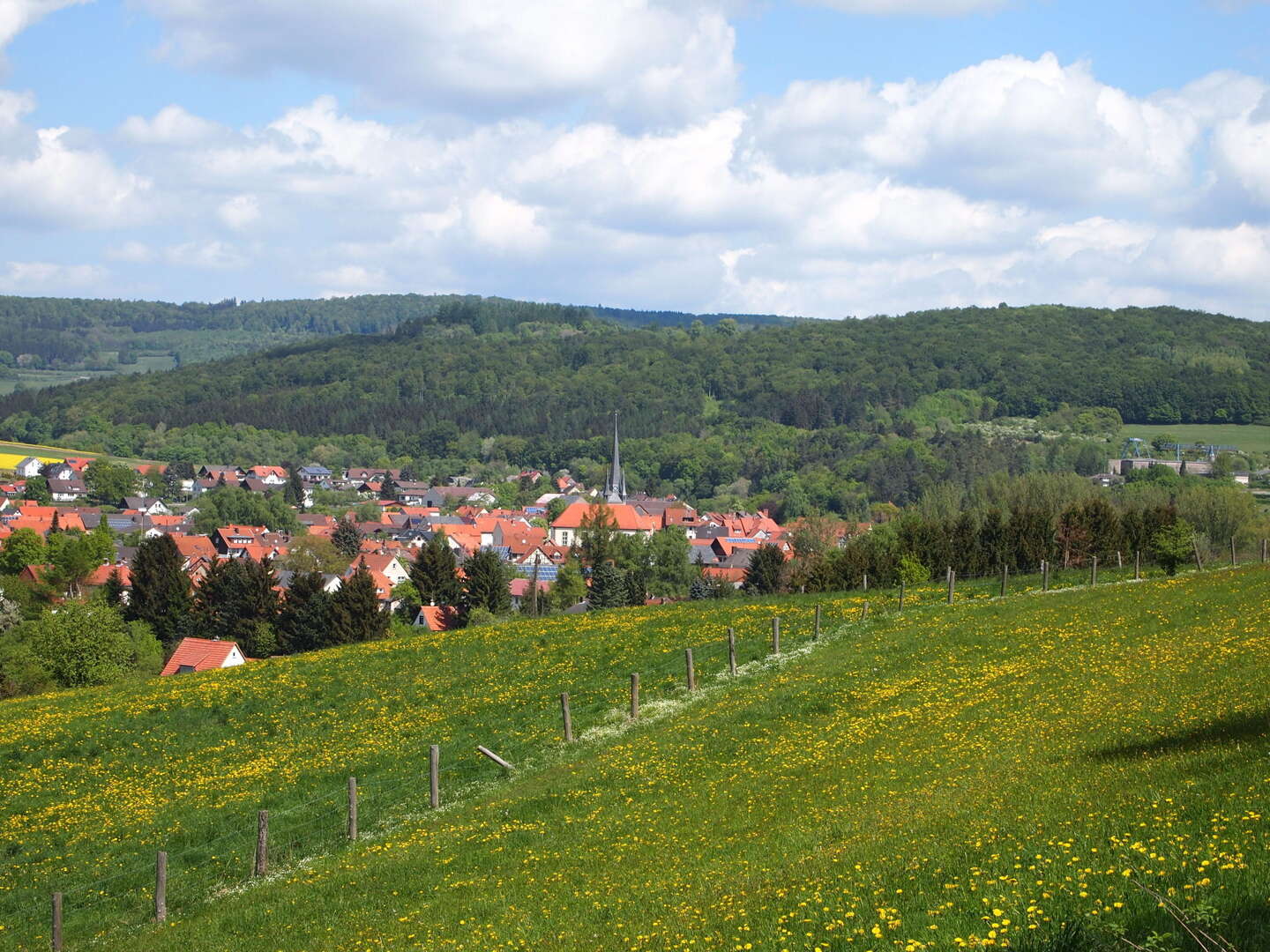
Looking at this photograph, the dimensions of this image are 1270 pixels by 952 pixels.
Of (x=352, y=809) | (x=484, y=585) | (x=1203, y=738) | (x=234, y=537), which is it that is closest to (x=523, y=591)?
(x=484, y=585)

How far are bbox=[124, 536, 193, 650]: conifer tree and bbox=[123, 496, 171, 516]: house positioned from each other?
12227cm

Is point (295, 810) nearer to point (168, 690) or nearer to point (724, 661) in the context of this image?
point (724, 661)

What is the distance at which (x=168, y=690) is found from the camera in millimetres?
39812

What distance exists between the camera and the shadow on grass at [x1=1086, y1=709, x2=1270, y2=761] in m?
15.7

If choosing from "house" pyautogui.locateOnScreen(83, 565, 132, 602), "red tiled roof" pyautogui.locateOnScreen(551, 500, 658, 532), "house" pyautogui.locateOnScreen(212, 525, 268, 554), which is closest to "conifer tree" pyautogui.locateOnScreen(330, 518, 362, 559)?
"house" pyautogui.locateOnScreen(212, 525, 268, 554)

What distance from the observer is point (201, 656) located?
58.2 meters

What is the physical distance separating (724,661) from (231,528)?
129514mm

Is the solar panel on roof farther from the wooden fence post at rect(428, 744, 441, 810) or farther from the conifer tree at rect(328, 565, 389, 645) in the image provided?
the wooden fence post at rect(428, 744, 441, 810)

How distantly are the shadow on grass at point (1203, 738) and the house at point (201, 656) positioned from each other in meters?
48.1

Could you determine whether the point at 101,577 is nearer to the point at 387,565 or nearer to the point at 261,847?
the point at 387,565

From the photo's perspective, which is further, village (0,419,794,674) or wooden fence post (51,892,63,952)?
village (0,419,794,674)

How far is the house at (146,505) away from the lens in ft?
627

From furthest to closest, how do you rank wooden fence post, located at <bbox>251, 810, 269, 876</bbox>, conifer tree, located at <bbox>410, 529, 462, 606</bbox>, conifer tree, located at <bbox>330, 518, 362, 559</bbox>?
conifer tree, located at <bbox>330, 518, 362, 559</bbox> → conifer tree, located at <bbox>410, 529, 462, 606</bbox> → wooden fence post, located at <bbox>251, 810, 269, 876</bbox>

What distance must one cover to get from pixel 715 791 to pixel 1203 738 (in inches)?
291
